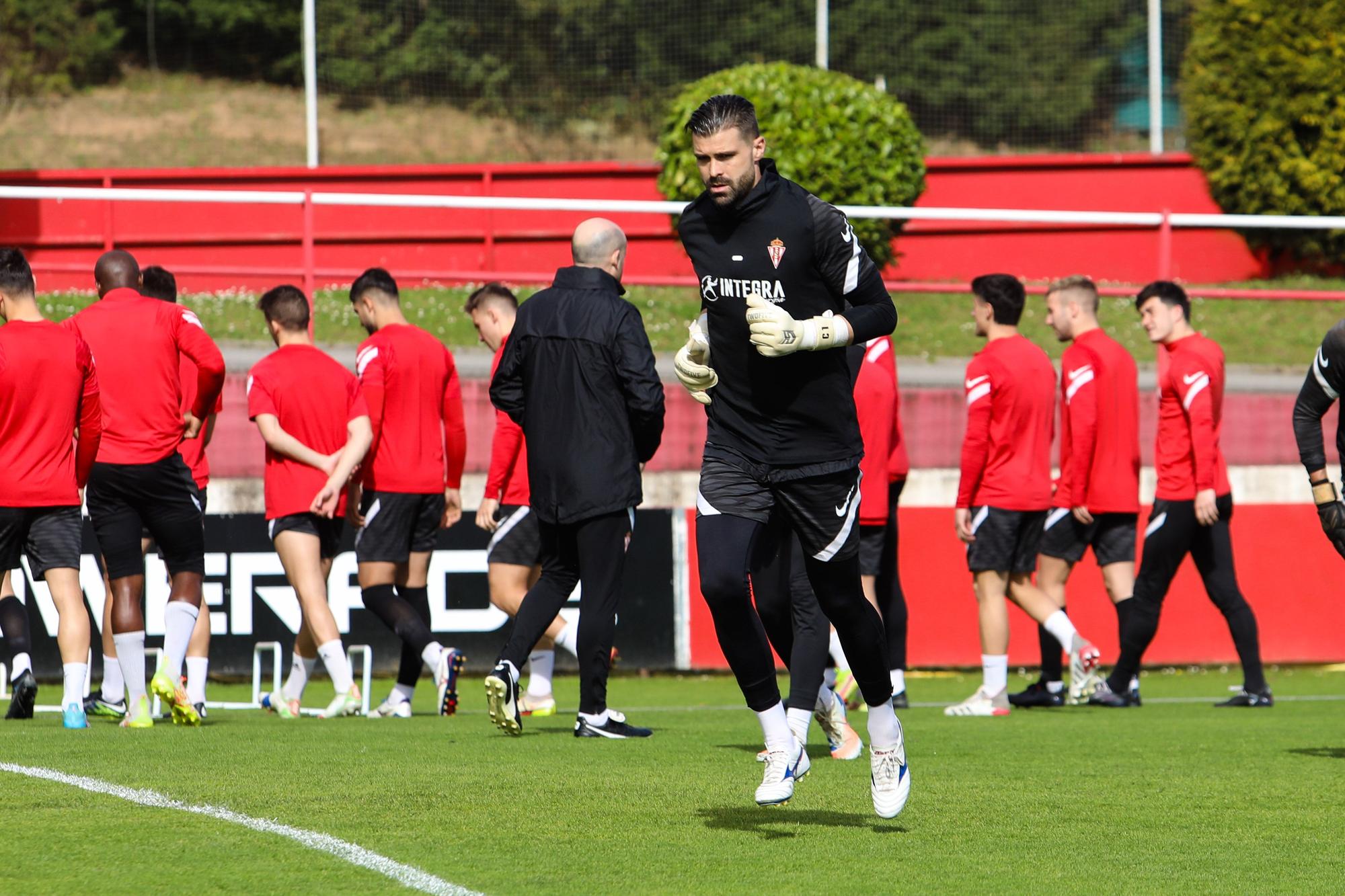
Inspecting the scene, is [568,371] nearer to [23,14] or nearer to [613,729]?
[613,729]

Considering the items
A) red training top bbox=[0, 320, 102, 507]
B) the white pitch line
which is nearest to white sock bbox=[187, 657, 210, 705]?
red training top bbox=[0, 320, 102, 507]

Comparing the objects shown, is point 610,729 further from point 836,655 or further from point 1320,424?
point 1320,424

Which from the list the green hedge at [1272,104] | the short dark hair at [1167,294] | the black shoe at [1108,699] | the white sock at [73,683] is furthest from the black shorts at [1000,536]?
the green hedge at [1272,104]

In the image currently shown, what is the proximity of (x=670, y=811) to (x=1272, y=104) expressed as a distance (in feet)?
66.3

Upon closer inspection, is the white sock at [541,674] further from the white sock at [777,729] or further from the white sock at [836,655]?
the white sock at [777,729]

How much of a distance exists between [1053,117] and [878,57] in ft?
12.9

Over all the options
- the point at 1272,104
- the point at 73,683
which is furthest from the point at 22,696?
the point at 1272,104

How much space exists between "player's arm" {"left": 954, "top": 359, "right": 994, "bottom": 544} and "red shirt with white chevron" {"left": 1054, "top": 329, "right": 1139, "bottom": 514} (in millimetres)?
599

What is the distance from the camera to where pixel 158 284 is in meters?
8.91

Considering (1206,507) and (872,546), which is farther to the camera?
Answer: (1206,507)

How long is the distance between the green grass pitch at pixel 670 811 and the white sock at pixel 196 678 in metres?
0.47

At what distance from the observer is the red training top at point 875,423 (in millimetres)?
8945

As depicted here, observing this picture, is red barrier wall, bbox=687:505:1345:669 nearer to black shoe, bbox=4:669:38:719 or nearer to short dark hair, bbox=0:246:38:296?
black shoe, bbox=4:669:38:719

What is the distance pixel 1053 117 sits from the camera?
113 feet
